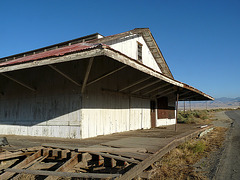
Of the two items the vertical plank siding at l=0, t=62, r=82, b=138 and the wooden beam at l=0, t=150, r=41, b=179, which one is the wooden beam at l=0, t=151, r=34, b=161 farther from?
the vertical plank siding at l=0, t=62, r=82, b=138

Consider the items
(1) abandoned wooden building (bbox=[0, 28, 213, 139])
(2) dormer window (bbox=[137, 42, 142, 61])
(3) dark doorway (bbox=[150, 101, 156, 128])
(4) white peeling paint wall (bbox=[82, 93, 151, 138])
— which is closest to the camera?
(1) abandoned wooden building (bbox=[0, 28, 213, 139])

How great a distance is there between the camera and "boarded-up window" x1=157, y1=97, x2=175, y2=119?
14.8 meters

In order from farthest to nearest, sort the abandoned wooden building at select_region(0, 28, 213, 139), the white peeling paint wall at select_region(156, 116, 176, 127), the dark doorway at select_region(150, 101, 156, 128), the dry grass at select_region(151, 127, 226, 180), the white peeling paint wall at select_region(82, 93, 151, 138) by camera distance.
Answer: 1. the white peeling paint wall at select_region(156, 116, 176, 127)
2. the dark doorway at select_region(150, 101, 156, 128)
3. the white peeling paint wall at select_region(82, 93, 151, 138)
4. the abandoned wooden building at select_region(0, 28, 213, 139)
5. the dry grass at select_region(151, 127, 226, 180)

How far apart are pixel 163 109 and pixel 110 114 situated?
7.64 m

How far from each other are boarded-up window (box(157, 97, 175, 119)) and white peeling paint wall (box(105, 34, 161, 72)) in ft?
10.6

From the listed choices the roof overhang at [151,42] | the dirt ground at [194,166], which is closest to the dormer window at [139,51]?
the roof overhang at [151,42]

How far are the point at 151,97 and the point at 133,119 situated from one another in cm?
297

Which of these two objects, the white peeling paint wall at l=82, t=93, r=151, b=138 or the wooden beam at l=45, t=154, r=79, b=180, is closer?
the wooden beam at l=45, t=154, r=79, b=180

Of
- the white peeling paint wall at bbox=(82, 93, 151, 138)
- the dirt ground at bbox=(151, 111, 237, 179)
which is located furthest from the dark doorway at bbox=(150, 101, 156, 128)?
the dirt ground at bbox=(151, 111, 237, 179)

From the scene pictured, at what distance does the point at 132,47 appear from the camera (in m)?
10.6

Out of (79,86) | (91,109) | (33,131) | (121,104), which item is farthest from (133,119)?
(33,131)

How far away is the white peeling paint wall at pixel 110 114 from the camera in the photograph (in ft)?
25.2

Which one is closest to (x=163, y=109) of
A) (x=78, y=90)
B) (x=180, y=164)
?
(x=78, y=90)

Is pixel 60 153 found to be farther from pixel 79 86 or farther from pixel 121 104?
pixel 121 104
